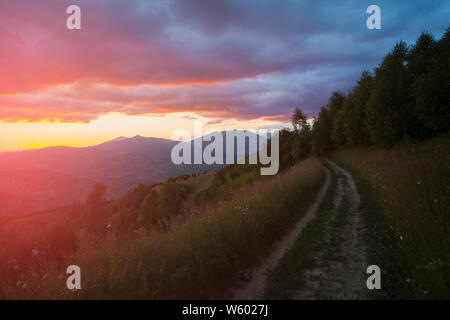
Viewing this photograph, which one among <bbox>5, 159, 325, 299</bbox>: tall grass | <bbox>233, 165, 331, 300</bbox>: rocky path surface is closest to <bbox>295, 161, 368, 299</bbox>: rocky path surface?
Result: <bbox>233, 165, 331, 300</bbox>: rocky path surface

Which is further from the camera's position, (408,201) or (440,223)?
(408,201)

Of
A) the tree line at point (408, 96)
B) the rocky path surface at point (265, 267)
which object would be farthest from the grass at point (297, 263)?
the tree line at point (408, 96)

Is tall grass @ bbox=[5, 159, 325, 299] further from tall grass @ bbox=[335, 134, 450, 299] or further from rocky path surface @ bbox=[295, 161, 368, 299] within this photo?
tall grass @ bbox=[335, 134, 450, 299]

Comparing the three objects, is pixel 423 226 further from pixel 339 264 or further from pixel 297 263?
pixel 297 263

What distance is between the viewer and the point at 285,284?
5379mm

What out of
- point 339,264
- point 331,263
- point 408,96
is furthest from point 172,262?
point 408,96

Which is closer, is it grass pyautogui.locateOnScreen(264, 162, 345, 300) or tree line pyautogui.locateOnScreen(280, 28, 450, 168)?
grass pyautogui.locateOnScreen(264, 162, 345, 300)

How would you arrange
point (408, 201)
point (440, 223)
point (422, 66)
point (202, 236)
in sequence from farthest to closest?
→ point (422, 66), point (408, 201), point (202, 236), point (440, 223)

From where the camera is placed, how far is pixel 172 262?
18.3 feet

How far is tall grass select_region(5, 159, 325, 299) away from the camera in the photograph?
4785 millimetres

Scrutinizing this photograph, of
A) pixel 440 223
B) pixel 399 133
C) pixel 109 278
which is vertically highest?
pixel 399 133

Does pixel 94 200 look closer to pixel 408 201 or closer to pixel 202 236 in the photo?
pixel 202 236

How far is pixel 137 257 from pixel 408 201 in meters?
8.78

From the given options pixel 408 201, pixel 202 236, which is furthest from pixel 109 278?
pixel 408 201
